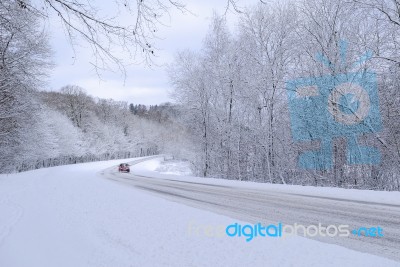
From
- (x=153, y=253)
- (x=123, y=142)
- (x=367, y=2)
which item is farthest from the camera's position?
(x=123, y=142)

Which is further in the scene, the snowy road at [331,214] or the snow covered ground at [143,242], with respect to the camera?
the snowy road at [331,214]

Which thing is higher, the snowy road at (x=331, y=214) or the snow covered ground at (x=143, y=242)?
the snowy road at (x=331, y=214)

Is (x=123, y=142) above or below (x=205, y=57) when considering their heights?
below

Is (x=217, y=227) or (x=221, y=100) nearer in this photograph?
(x=217, y=227)

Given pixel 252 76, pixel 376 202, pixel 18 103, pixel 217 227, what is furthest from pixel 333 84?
pixel 18 103

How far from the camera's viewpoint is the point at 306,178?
72.0ft

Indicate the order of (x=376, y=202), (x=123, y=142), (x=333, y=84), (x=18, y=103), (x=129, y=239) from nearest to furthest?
(x=129, y=239)
(x=376, y=202)
(x=333, y=84)
(x=18, y=103)
(x=123, y=142)

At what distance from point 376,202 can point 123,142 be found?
93.8 metres

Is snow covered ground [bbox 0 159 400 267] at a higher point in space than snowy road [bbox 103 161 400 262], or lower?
lower

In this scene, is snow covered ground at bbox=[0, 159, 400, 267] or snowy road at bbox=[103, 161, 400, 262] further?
snowy road at bbox=[103, 161, 400, 262]

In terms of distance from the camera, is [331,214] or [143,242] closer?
[143,242]

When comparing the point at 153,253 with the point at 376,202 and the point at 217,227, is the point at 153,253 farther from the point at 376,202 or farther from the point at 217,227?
the point at 376,202

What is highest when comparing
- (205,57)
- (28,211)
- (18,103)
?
(205,57)

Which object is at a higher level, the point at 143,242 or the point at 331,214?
the point at 331,214
